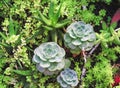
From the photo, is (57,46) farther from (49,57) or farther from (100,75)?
(100,75)

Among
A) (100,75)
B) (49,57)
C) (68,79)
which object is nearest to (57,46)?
(49,57)

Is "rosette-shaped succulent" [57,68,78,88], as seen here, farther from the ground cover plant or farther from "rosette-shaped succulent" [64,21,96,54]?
"rosette-shaped succulent" [64,21,96,54]

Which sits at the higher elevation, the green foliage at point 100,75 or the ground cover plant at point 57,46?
the ground cover plant at point 57,46

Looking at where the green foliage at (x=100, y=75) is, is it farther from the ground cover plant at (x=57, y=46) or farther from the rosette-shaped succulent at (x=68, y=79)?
the rosette-shaped succulent at (x=68, y=79)

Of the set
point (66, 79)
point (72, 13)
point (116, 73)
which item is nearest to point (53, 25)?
point (72, 13)

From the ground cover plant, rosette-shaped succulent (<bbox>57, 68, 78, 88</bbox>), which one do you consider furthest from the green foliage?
rosette-shaped succulent (<bbox>57, 68, 78, 88</bbox>)

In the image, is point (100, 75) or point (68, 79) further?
point (100, 75)

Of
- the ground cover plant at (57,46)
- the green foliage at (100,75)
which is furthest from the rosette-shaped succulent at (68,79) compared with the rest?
the green foliage at (100,75)
